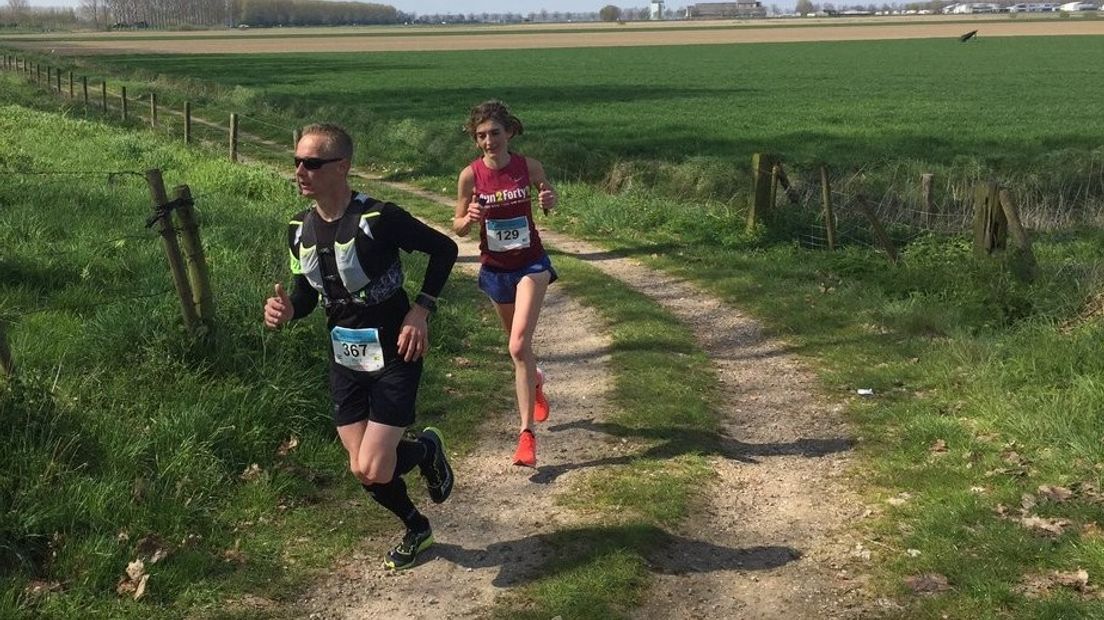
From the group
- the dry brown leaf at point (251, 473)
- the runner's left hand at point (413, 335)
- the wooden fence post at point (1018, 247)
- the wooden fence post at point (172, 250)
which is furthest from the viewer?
the wooden fence post at point (1018, 247)

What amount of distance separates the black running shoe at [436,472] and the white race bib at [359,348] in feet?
2.10

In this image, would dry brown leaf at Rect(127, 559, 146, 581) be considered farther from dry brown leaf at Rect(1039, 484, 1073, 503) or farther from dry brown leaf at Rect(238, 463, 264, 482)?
dry brown leaf at Rect(1039, 484, 1073, 503)

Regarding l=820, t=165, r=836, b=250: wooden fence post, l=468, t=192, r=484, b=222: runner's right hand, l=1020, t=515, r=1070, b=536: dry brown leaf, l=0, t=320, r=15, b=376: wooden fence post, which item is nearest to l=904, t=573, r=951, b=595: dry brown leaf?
l=1020, t=515, r=1070, b=536: dry brown leaf

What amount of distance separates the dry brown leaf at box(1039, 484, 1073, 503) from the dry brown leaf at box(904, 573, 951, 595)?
1177 mm

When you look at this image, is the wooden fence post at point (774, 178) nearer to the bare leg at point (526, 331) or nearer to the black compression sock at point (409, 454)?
the bare leg at point (526, 331)

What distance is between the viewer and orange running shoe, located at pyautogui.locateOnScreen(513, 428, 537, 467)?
5.79 m

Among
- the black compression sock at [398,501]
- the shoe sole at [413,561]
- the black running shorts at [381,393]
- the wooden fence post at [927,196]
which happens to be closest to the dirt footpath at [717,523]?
the shoe sole at [413,561]

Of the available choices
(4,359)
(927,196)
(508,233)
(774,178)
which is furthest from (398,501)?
(927,196)

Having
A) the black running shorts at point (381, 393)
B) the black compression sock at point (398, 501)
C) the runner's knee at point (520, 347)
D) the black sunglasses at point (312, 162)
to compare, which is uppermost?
the black sunglasses at point (312, 162)

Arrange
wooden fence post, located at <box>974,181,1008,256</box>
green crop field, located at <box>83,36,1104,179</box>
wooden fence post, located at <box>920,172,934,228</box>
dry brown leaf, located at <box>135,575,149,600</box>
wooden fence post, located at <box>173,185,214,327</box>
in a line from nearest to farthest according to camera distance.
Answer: dry brown leaf, located at <box>135,575,149,600</box>
wooden fence post, located at <box>173,185,214,327</box>
wooden fence post, located at <box>974,181,1008,256</box>
wooden fence post, located at <box>920,172,934,228</box>
green crop field, located at <box>83,36,1104,179</box>

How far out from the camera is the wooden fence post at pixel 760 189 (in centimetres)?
1398

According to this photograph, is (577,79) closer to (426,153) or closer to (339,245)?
(426,153)

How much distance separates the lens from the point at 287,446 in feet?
19.3

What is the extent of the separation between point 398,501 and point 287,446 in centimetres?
149
